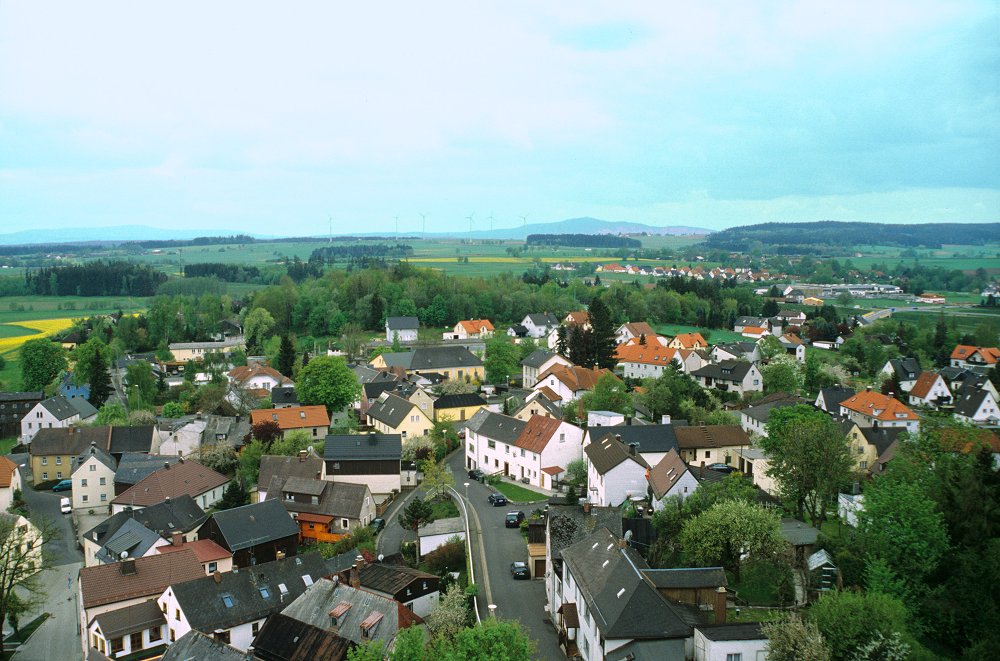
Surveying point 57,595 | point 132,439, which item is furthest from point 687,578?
point 132,439

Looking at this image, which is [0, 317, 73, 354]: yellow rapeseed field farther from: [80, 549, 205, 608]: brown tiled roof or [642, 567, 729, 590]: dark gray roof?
[642, 567, 729, 590]: dark gray roof

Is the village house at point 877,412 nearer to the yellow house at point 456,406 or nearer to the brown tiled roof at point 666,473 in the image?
the brown tiled roof at point 666,473

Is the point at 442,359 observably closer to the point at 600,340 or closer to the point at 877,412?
the point at 600,340

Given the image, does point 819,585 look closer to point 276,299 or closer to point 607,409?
point 607,409

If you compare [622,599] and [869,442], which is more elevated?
[622,599]

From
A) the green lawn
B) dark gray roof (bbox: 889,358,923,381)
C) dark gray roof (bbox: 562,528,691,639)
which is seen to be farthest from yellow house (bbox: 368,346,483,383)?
dark gray roof (bbox: 562,528,691,639)

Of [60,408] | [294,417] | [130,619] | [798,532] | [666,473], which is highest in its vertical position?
[666,473]

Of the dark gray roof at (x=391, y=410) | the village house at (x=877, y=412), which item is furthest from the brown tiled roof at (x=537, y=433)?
the village house at (x=877, y=412)
